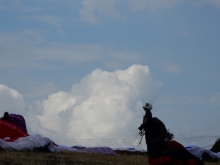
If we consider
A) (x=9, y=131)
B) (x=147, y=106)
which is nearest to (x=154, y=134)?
(x=147, y=106)

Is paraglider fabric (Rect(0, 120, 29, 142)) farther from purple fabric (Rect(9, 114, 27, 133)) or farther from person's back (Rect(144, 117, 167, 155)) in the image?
person's back (Rect(144, 117, 167, 155))

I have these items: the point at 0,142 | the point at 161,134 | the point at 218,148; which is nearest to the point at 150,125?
the point at 161,134

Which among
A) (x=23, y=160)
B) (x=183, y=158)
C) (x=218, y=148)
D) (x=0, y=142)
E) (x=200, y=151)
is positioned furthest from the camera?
(x=218, y=148)

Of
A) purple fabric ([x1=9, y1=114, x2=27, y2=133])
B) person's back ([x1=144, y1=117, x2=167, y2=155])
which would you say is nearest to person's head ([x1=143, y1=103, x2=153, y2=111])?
Result: person's back ([x1=144, y1=117, x2=167, y2=155])

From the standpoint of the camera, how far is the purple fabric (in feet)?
76.7

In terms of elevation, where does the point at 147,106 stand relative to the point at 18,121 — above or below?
below

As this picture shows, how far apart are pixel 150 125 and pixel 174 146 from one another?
1.00 metres

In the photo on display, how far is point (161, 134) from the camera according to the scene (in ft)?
44.7

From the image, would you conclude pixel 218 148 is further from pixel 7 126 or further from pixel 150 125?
pixel 150 125

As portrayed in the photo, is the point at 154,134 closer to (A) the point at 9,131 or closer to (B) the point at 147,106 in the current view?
(B) the point at 147,106

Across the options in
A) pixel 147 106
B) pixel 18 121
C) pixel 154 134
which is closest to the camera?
pixel 154 134

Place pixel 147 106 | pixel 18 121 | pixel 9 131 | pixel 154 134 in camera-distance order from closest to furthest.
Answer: pixel 154 134, pixel 147 106, pixel 9 131, pixel 18 121

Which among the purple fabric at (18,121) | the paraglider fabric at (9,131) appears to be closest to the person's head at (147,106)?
the paraglider fabric at (9,131)

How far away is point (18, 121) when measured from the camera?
77.2 ft
